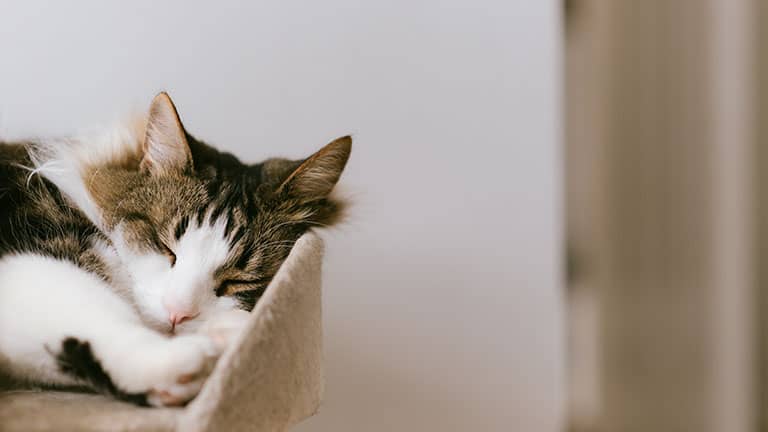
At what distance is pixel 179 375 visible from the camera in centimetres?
66

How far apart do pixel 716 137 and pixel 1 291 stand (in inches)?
49.7

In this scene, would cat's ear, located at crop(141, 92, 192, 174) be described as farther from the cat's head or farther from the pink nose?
the pink nose

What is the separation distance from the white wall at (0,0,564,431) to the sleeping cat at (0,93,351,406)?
1.55ft

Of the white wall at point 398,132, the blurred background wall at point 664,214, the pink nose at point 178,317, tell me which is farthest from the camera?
the white wall at point 398,132

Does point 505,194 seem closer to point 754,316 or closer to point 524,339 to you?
point 524,339

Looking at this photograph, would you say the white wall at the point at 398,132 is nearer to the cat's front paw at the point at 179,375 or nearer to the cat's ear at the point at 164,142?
the cat's ear at the point at 164,142

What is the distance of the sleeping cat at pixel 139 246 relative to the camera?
72 centimetres

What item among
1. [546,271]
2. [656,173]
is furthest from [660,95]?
[546,271]

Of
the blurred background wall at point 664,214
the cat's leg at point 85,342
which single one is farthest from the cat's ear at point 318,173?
the blurred background wall at point 664,214

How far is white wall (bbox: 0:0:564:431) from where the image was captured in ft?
4.95

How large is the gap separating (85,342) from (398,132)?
0.96m

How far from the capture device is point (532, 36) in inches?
61.3

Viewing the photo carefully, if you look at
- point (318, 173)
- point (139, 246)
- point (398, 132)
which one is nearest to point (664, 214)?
point (398, 132)

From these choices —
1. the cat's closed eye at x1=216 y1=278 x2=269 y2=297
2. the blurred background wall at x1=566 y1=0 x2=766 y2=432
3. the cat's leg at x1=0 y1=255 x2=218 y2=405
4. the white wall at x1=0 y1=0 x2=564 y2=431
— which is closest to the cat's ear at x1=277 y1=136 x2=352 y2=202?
the cat's closed eye at x1=216 y1=278 x2=269 y2=297
